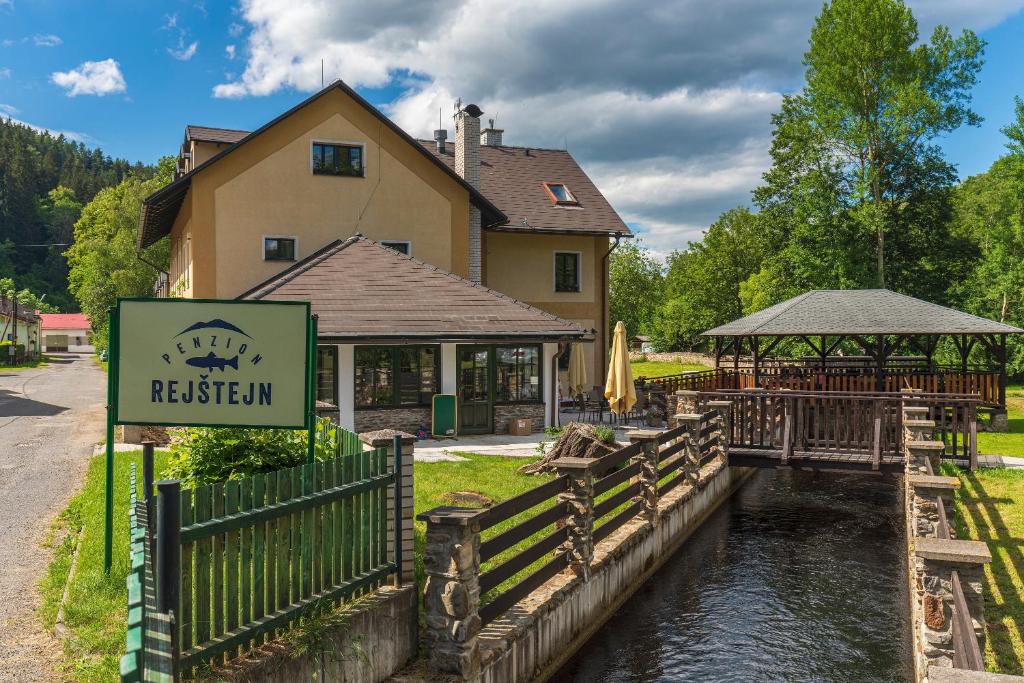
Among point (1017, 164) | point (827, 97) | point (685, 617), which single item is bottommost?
point (685, 617)

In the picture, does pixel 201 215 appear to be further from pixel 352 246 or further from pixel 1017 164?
pixel 1017 164

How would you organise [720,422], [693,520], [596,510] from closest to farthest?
[596,510]
[693,520]
[720,422]

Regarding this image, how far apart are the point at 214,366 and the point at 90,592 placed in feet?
7.93

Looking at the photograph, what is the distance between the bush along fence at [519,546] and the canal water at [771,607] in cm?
74

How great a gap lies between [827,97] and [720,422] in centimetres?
2646

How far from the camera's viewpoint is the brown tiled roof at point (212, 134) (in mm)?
25656

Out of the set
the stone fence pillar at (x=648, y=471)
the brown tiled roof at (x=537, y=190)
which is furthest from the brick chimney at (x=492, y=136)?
the stone fence pillar at (x=648, y=471)

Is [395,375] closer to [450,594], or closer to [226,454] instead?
[226,454]

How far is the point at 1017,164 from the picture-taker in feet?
123

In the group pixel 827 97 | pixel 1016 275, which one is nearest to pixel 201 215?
pixel 827 97

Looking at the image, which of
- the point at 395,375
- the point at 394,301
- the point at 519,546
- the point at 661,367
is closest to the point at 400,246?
the point at 394,301

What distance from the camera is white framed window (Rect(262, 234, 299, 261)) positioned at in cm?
2361

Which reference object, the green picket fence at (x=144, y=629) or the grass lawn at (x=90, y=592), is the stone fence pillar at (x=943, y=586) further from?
the grass lawn at (x=90, y=592)

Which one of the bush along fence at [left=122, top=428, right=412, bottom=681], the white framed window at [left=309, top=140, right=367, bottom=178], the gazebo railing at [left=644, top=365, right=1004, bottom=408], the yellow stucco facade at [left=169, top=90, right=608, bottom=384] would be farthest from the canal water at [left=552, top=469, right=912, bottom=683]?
the white framed window at [left=309, top=140, right=367, bottom=178]
